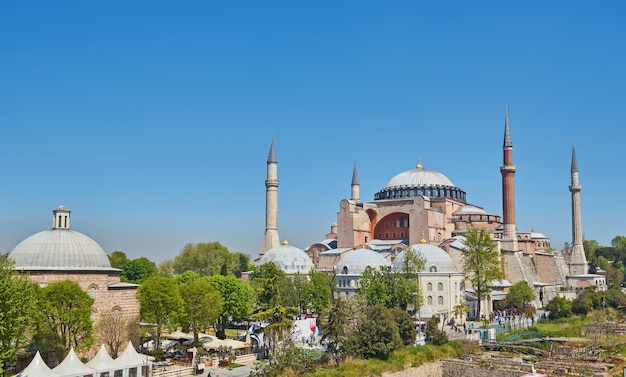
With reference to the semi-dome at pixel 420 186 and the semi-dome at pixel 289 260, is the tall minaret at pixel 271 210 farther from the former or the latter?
the semi-dome at pixel 420 186

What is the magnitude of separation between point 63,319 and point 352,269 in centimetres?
2115

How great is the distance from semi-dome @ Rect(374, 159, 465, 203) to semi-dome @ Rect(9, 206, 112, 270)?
32.1 metres

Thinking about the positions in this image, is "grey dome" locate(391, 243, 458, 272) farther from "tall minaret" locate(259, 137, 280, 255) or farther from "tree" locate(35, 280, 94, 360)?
"tree" locate(35, 280, 94, 360)

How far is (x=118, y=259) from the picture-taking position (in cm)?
5659

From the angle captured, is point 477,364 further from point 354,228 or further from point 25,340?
point 354,228

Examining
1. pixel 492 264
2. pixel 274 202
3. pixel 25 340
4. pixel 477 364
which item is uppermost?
pixel 274 202

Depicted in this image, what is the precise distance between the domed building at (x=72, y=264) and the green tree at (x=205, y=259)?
31503 mm

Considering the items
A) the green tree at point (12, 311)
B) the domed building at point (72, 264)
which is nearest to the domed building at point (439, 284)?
the domed building at point (72, 264)

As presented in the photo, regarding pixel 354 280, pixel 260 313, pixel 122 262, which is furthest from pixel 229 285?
pixel 122 262

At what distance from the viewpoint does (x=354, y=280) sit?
1533 inches

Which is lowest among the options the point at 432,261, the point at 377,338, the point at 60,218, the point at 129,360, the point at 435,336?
the point at 129,360

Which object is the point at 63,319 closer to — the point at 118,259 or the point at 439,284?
the point at 439,284

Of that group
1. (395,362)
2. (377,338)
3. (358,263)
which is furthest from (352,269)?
(395,362)

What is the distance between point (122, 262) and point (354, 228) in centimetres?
2220
